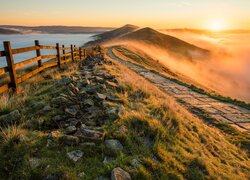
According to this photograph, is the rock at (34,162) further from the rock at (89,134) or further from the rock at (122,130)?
the rock at (122,130)

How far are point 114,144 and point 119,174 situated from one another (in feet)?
2.80

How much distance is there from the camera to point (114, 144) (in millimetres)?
3883

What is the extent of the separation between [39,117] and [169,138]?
3117 mm

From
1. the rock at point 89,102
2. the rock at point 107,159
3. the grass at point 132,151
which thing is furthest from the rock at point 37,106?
the rock at point 107,159

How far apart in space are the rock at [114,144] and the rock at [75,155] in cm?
55

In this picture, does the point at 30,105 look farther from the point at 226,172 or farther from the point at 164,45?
the point at 164,45

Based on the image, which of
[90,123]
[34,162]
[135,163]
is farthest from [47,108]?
[135,163]

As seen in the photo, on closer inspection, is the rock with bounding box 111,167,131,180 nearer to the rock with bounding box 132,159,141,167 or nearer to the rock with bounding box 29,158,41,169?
the rock with bounding box 132,159,141,167

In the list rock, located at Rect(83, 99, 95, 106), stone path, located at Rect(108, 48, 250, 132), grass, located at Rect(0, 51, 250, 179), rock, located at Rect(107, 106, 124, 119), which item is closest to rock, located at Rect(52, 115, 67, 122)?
grass, located at Rect(0, 51, 250, 179)

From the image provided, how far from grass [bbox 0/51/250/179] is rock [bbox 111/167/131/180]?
0.13m

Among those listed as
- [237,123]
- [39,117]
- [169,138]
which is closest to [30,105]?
[39,117]

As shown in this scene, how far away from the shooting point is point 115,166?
3287 millimetres

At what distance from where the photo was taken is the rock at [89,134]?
393cm

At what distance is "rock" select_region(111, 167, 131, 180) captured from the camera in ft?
9.86
